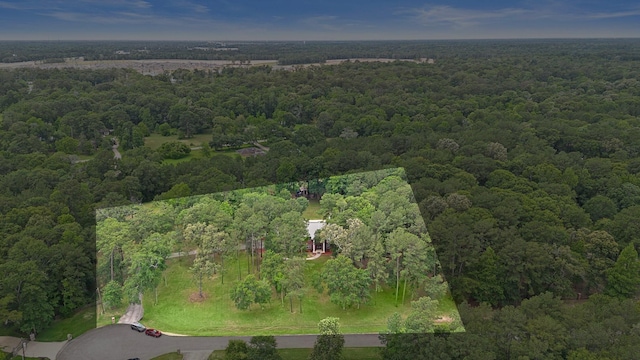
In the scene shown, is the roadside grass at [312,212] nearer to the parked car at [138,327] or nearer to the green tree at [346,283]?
the green tree at [346,283]

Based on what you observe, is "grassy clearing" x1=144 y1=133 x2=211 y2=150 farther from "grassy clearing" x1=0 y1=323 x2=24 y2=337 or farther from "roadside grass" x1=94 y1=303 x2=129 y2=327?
"roadside grass" x1=94 y1=303 x2=129 y2=327

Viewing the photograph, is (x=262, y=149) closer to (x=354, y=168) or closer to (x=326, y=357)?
(x=354, y=168)

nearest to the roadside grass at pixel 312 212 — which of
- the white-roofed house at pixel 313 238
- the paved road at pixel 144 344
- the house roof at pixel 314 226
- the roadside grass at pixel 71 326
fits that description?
the house roof at pixel 314 226

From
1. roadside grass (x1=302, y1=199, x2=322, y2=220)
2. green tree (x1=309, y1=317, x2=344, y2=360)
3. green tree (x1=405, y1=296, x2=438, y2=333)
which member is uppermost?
roadside grass (x1=302, y1=199, x2=322, y2=220)

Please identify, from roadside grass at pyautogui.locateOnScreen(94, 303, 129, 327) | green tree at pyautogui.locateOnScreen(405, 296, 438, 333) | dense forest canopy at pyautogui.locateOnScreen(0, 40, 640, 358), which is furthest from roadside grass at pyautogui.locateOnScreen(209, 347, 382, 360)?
dense forest canopy at pyautogui.locateOnScreen(0, 40, 640, 358)

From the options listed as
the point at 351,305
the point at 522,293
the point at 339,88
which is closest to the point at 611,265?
the point at 522,293

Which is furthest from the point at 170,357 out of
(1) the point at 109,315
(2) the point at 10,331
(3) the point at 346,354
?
(2) the point at 10,331

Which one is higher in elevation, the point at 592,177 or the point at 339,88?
the point at 339,88

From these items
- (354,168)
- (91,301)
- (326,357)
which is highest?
(354,168)
